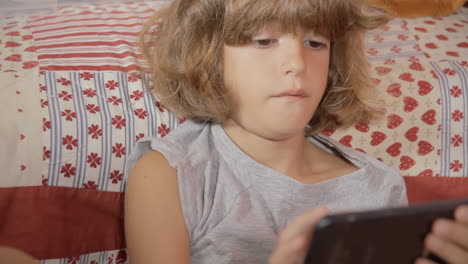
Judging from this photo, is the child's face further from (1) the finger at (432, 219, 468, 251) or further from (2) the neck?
(1) the finger at (432, 219, 468, 251)

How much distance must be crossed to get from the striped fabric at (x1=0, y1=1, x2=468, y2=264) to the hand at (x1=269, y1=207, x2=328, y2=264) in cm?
40

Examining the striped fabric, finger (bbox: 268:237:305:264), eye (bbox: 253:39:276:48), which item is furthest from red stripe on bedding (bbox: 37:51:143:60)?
finger (bbox: 268:237:305:264)

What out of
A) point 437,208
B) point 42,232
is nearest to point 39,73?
point 42,232

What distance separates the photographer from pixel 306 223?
606 mm

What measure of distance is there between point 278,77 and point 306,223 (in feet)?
0.98

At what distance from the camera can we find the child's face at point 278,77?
84 centimetres

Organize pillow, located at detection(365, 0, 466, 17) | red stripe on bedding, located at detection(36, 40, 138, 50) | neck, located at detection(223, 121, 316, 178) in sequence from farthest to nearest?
pillow, located at detection(365, 0, 466, 17), red stripe on bedding, located at detection(36, 40, 138, 50), neck, located at detection(223, 121, 316, 178)

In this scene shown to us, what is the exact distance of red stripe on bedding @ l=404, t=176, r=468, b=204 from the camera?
1150mm

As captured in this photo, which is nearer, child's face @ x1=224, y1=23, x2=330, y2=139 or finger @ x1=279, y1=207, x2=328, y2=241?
finger @ x1=279, y1=207, x2=328, y2=241

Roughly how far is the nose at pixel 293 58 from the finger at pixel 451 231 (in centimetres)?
34

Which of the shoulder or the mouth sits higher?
the mouth

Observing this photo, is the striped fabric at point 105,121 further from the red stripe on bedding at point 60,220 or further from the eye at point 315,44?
the eye at point 315,44

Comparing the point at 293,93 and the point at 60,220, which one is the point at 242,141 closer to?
the point at 293,93

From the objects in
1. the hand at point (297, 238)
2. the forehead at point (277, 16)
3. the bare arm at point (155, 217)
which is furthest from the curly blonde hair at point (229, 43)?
the hand at point (297, 238)
